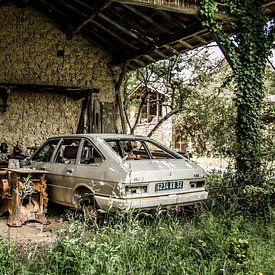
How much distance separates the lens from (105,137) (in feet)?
20.8

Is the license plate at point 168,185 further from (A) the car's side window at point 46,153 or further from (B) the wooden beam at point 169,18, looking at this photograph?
(B) the wooden beam at point 169,18

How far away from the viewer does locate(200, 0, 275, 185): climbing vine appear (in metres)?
7.66

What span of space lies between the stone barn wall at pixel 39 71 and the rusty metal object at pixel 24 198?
5568 mm

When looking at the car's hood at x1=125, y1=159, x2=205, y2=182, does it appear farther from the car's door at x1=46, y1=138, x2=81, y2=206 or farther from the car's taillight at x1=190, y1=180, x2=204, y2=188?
the car's door at x1=46, y1=138, x2=81, y2=206

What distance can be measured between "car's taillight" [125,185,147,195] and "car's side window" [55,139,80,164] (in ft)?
5.46

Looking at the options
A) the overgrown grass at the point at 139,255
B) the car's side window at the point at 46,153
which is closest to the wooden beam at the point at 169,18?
the car's side window at the point at 46,153

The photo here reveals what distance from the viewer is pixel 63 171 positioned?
643 cm

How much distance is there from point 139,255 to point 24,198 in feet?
10.5

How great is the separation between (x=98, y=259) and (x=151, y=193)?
7.21 feet

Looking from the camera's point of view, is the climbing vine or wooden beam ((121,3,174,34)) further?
wooden beam ((121,3,174,34))

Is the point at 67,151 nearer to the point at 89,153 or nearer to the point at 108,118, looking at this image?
the point at 89,153

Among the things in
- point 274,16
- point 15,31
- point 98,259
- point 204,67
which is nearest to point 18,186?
point 98,259

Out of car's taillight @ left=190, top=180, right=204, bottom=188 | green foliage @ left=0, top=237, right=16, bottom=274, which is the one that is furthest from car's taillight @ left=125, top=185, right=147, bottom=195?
green foliage @ left=0, top=237, right=16, bottom=274

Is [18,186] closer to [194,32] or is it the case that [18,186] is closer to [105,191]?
[105,191]
